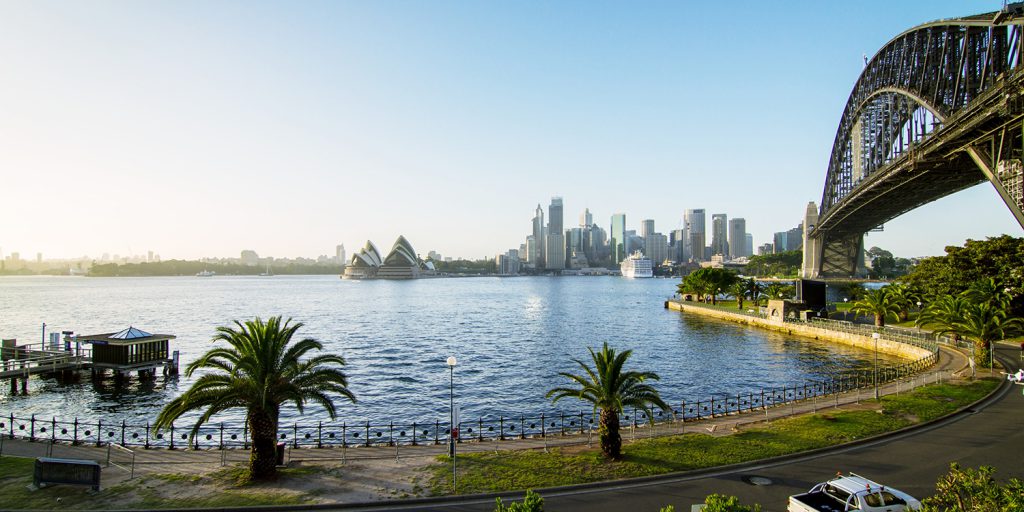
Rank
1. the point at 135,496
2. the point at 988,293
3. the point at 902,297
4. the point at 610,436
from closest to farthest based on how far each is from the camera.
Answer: the point at 135,496 < the point at 610,436 < the point at 988,293 < the point at 902,297

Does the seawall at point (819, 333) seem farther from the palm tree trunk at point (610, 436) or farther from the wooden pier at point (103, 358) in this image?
the wooden pier at point (103, 358)

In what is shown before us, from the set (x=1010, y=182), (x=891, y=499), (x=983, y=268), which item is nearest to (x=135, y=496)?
(x=891, y=499)

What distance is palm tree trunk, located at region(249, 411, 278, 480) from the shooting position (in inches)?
674

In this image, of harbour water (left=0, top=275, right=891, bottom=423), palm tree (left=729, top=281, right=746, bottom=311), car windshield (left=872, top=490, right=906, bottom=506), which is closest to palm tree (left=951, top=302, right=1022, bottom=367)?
harbour water (left=0, top=275, right=891, bottom=423)

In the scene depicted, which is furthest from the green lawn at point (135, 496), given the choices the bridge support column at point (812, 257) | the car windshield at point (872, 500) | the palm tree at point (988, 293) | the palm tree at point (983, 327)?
the bridge support column at point (812, 257)

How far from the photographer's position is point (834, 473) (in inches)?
673

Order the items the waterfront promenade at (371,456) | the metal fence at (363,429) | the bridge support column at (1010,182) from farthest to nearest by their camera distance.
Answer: the bridge support column at (1010,182) < the metal fence at (363,429) < the waterfront promenade at (371,456)

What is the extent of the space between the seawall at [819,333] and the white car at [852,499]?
37.1 m

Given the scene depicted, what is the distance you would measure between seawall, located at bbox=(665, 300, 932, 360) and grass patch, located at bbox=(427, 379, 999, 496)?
2586cm

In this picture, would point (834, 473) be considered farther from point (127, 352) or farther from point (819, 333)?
point (819, 333)

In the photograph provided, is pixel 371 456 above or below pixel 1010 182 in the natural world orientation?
below

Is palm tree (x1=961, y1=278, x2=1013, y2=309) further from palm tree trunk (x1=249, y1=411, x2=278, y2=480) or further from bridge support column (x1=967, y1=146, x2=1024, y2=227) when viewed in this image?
palm tree trunk (x1=249, y1=411, x2=278, y2=480)

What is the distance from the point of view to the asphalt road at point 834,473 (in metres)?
15.1

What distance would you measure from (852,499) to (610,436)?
7.60 metres
